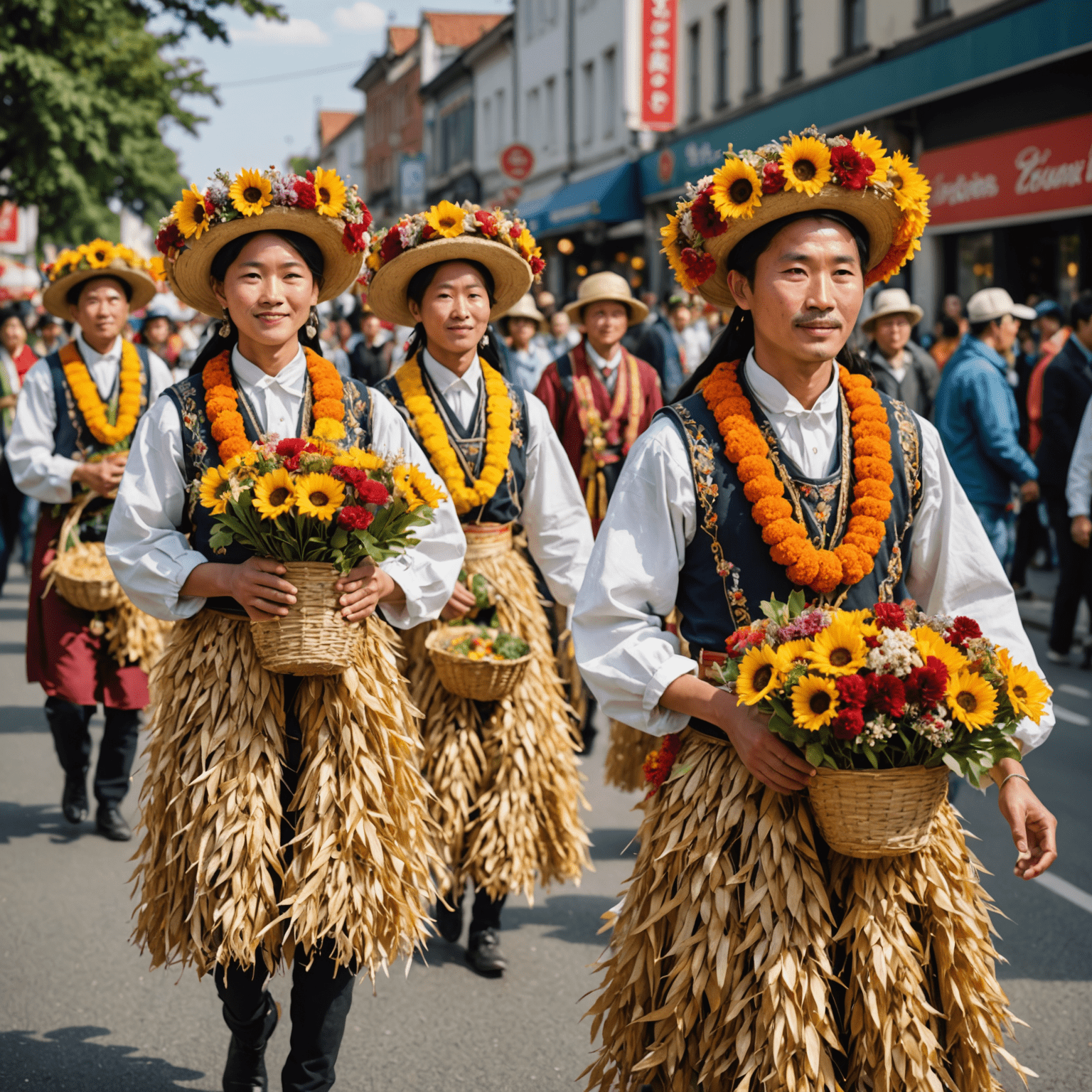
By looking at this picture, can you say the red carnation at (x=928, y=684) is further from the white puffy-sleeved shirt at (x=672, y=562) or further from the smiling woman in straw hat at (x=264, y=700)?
the smiling woman in straw hat at (x=264, y=700)

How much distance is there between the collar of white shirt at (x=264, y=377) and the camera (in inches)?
144

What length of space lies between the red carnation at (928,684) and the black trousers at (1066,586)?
22.8 feet

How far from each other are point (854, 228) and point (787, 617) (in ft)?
2.95

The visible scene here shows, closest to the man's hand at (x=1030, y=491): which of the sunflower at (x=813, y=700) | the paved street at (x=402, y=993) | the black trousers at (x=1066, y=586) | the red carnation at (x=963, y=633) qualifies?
the black trousers at (x=1066, y=586)

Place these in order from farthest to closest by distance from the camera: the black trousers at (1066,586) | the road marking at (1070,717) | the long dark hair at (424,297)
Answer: the black trousers at (1066,586) → the road marking at (1070,717) → the long dark hair at (424,297)

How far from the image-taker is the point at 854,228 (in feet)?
9.39

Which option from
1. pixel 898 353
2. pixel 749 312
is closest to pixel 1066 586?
pixel 898 353

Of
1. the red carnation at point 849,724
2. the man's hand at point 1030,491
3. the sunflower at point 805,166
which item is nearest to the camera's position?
the red carnation at point 849,724

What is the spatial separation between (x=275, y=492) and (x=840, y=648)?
1409 millimetres

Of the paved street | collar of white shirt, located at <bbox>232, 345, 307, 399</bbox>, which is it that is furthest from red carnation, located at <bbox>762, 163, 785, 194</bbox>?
the paved street

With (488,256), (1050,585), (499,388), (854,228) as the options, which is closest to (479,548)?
(499,388)

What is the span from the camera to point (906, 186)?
2.80m

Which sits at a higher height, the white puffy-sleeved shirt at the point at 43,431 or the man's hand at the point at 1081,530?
the white puffy-sleeved shirt at the point at 43,431

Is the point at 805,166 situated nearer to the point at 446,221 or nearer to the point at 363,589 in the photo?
Result: the point at 363,589
